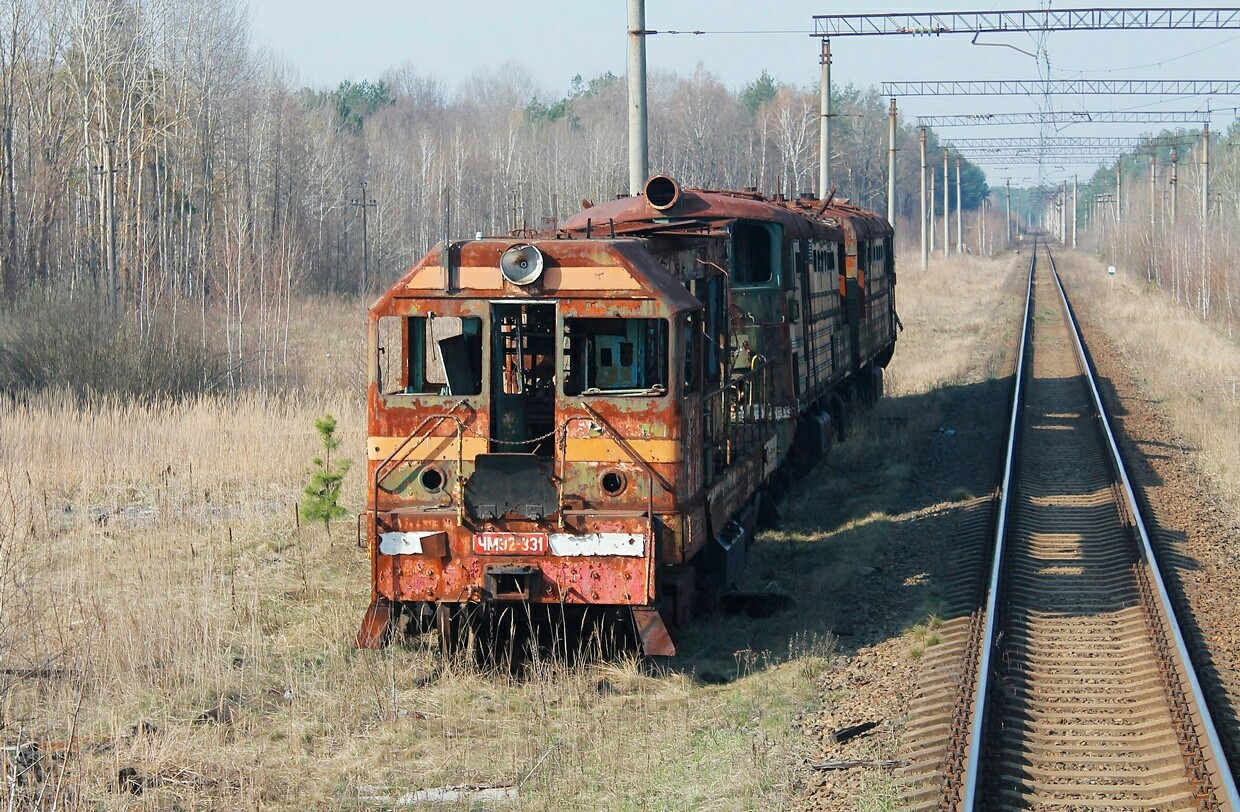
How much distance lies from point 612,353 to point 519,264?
3.29 feet

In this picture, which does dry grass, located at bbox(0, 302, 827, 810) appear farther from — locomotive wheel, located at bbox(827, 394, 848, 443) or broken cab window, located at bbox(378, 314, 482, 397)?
locomotive wheel, located at bbox(827, 394, 848, 443)

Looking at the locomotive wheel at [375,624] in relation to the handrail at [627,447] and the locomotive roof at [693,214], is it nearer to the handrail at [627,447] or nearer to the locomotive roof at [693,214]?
the handrail at [627,447]

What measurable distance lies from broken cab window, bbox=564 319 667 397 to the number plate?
1.15 meters

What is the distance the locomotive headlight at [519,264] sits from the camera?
343 inches

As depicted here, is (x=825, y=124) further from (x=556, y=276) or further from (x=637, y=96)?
(x=556, y=276)

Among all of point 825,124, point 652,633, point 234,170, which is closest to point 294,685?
point 652,633

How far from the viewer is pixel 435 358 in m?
9.48

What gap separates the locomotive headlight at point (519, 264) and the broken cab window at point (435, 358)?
40 centimetres

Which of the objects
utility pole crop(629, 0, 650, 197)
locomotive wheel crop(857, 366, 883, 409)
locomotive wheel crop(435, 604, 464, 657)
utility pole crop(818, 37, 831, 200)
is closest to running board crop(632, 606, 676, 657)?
locomotive wheel crop(435, 604, 464, 657)

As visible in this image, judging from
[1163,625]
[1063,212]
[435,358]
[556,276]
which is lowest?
[1163,625]

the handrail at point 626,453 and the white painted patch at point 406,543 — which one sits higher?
the handrail at point 626,453

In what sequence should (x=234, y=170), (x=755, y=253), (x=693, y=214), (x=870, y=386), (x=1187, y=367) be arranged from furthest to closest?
(x=234, y=170) < (x=1187, y=367) < (x=870, y=386) < (x=755, y=253) < (x=693, y=214)

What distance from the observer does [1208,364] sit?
1069 inches

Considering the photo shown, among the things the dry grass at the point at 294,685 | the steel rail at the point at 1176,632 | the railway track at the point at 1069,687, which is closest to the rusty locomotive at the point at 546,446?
the dry grass at the point at 294,685
